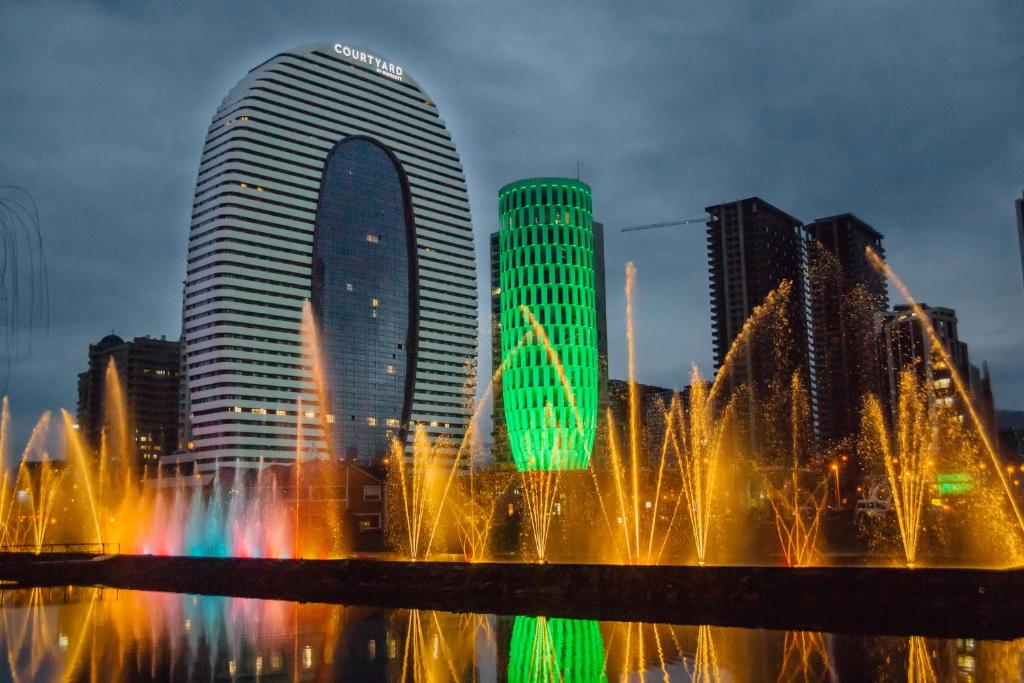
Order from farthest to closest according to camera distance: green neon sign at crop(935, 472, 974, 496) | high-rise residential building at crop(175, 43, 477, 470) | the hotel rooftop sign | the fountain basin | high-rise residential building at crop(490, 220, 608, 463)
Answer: the hotel rooftop sign
high-rise residential building at crop(175, 43, 477, 470)
high-rise residential building at crop(490, 220, 608, 463)
green neon sign at crop(935, 472, 974, 496)
the fountain basin

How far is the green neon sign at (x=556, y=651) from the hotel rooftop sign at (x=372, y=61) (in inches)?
6073

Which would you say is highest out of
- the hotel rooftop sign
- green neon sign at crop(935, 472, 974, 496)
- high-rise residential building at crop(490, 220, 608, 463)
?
the hotel rooftop sign

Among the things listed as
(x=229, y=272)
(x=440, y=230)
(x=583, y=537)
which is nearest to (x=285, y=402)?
(x=229, y=272)

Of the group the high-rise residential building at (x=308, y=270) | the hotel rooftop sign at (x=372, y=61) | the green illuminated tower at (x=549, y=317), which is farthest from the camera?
the hotel rooftop sign at (x=372, y=61)

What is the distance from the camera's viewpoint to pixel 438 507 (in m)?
76.5

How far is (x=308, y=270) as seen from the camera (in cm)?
15612

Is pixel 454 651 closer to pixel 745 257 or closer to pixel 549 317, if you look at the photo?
pixel 549 317

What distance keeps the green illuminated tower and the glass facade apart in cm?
5687

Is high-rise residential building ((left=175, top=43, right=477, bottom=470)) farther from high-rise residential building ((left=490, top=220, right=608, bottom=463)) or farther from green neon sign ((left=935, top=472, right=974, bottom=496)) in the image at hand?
green neon sign ((left=935, top=472, right=974, bottom=496))

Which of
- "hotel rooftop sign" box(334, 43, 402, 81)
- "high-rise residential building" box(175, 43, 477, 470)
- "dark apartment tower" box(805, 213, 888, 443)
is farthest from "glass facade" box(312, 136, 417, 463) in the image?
"dark apartment tower" box(805, 213, 888, 443)

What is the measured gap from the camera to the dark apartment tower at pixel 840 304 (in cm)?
11850

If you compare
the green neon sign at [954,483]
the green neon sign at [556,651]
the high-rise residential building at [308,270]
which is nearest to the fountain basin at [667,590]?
the green neon sign at [556,651]

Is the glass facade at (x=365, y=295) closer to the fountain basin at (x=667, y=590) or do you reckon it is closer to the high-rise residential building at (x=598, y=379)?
the high-rise residential building at (x=598, y=379)

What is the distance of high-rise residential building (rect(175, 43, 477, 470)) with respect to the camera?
150000 mm
